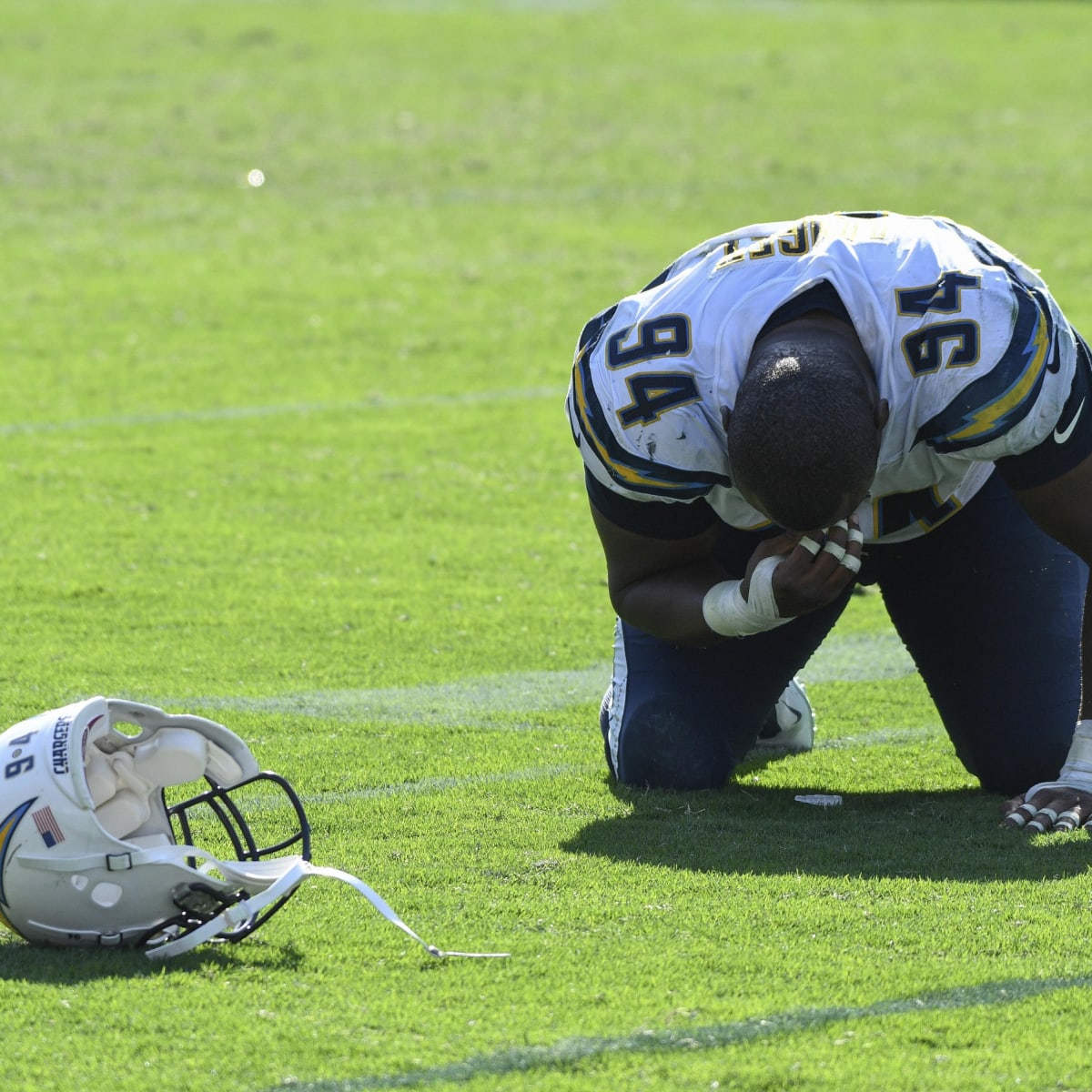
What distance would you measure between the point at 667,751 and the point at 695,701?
174mm

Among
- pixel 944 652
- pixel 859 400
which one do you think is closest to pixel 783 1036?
pixel 859 400

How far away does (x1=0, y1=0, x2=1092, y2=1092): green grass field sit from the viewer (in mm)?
2854

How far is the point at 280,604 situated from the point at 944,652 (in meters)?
2.48

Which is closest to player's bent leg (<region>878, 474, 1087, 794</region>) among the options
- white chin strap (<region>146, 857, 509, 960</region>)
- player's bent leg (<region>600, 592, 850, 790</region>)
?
player's bent leg (<region>600, 592, 850, 790</region>)

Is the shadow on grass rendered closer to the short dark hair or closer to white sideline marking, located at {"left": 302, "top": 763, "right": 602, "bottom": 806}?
white sideline marking, located at {"left": 302, "top": 763, "right": 602, "bottom": 806}

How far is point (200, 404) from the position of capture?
9.41 metres

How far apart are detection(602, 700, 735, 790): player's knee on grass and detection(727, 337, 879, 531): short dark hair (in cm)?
113

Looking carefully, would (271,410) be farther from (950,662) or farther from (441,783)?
(950,662)

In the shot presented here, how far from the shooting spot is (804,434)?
10.6 feet

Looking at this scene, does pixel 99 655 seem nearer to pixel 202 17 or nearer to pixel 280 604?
pixel 280 604

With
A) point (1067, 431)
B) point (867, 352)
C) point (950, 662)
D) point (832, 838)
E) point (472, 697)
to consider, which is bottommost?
point (832, 838)

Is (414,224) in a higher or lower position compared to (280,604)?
higher

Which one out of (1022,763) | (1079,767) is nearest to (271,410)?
(1022,763)

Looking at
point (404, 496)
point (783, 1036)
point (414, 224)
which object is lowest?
point (783, 1036)
